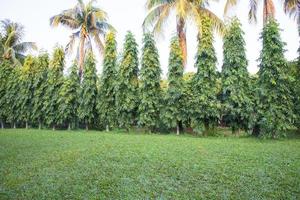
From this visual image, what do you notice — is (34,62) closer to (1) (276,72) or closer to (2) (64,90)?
(2) (64,90)

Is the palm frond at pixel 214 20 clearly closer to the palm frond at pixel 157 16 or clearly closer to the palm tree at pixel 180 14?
the palm tree at pixel 180 14

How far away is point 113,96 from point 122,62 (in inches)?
78.1

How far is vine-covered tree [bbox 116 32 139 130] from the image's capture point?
16266 millimetres

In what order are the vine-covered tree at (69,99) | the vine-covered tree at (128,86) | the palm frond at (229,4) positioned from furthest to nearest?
1. the vine-covered tree at (69,99)
2. the vine-covered tree at (128,86)
3. the palm frond at (229,4)

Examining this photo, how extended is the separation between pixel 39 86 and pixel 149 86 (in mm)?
9080

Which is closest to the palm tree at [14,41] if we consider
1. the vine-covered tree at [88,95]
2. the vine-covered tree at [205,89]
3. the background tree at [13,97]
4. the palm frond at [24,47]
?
the palm frond at [24,47]

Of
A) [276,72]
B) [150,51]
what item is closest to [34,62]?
[150,51]

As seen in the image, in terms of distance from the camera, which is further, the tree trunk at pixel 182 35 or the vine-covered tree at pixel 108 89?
the tree trunk at pixel 182 35

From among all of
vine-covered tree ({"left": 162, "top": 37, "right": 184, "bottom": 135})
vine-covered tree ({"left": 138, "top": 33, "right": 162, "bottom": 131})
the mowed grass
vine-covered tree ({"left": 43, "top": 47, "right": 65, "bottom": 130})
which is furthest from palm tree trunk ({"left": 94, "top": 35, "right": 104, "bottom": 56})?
the mowed grass

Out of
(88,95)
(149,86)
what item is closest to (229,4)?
(149,86)

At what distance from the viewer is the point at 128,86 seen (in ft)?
54.0

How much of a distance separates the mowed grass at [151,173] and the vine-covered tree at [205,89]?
5.08 metres

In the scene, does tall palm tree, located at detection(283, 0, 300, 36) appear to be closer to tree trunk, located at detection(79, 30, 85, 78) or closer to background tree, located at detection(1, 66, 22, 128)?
tree trunk, located at detection(79, 30, 85, 78)

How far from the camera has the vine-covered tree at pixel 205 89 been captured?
14.3 metres
